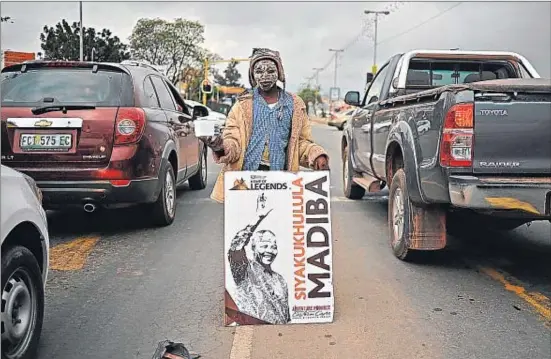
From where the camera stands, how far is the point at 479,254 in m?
6.46

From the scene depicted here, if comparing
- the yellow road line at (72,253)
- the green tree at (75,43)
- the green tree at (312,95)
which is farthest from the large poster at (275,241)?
the green tree at (312,95)

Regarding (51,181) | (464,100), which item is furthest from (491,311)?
(51,181)

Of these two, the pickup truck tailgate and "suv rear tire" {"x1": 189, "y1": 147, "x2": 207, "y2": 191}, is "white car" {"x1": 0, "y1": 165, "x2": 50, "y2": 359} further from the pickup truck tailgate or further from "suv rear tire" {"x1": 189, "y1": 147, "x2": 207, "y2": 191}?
"suv rear tire" {"x1": 189, "y1": 147, "x2": 207, "y2": 191}

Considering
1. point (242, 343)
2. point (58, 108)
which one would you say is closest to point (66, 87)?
point (58, 108)

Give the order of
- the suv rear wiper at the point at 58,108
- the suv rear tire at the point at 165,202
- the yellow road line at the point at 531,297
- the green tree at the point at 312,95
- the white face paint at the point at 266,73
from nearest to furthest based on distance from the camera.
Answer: the white face paint at the point at 266,73 → the yellow road line at the point at 531,297 → the suv rear wiper at the point at 58,108 → the suv rear tire at the point at 165,202 → the green tree at the point at 312,95

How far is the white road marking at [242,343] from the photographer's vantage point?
3.89 meters

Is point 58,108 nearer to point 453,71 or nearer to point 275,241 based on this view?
point 275,241

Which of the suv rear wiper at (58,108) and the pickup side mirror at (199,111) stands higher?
the pickup side mirror at (199,111)

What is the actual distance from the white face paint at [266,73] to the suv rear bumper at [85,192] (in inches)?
99.2

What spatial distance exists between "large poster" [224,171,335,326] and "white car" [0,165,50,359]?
3.69 ft

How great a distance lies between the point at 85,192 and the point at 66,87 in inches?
42.3

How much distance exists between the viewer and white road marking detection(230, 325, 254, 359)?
389cm

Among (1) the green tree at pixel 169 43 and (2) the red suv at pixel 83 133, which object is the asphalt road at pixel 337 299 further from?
(1) the green tree at pixel 169 43

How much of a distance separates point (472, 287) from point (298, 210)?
6.28 ft
